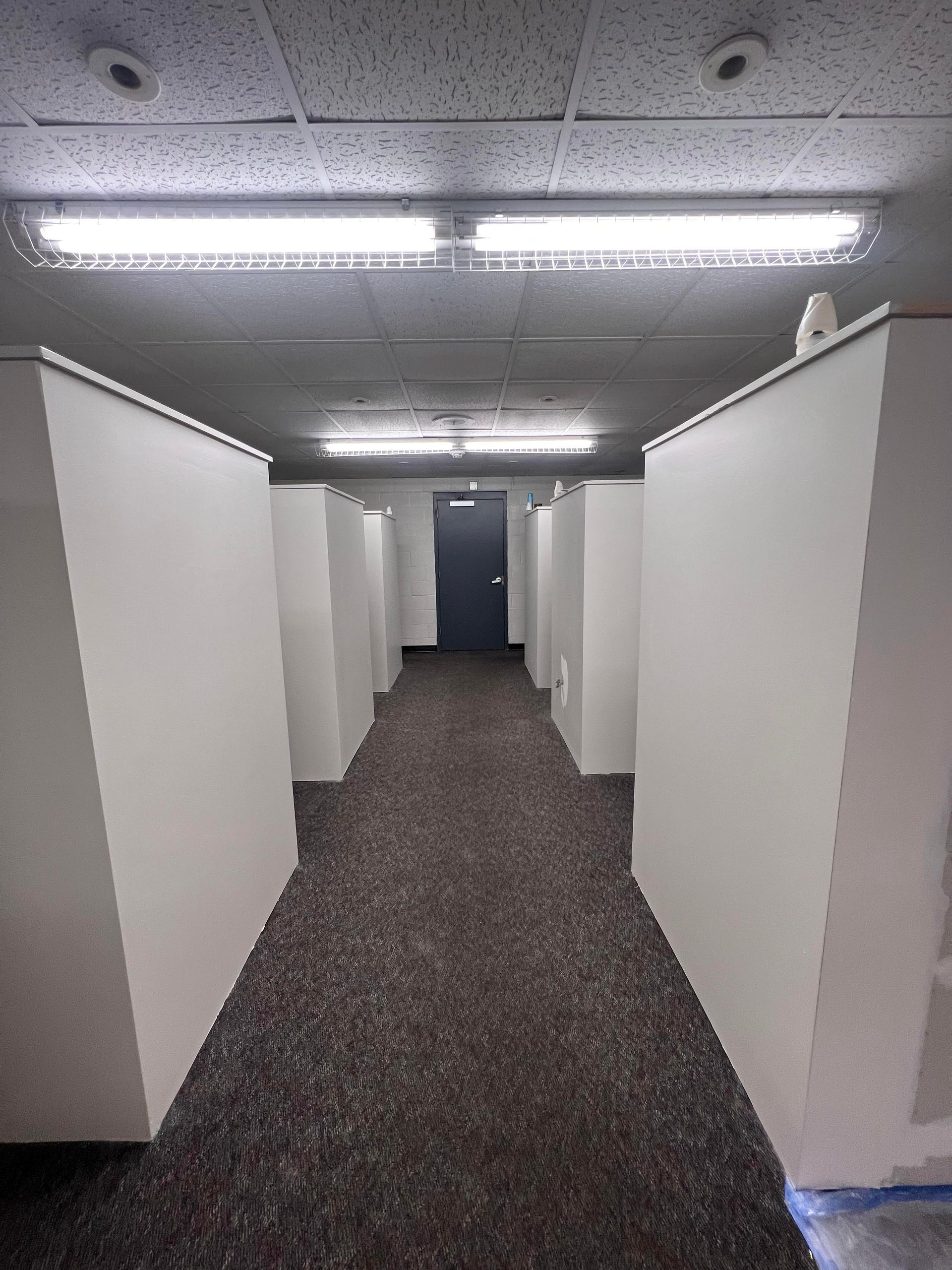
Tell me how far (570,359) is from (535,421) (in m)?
1.18

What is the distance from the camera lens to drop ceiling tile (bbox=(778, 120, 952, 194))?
4.06ft

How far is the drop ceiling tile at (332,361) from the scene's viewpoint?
7.79 ft

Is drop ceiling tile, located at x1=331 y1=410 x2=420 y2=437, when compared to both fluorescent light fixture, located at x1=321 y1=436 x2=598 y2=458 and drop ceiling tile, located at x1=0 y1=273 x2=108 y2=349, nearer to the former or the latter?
fluorescent light fixture, located at x1=321 y1=436 x2=598 y2=458

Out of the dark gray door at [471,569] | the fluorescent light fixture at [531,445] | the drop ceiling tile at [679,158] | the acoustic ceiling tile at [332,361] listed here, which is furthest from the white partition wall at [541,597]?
the drop ceiling tile at [679,158]

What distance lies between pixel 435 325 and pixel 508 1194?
2788mm

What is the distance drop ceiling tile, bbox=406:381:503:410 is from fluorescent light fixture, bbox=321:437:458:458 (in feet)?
2.91

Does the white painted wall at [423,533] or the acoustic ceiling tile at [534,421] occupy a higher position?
the acoustic ceiling tile at [534,421]

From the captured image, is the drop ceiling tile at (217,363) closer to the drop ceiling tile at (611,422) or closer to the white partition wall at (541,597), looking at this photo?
→ the drop ceiling tile at (611,422)

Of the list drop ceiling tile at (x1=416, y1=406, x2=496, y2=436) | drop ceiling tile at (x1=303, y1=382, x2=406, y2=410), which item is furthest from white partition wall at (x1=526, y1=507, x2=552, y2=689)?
drop ceiling tile at (x1=303, y1=382, x2=406, y2=410)

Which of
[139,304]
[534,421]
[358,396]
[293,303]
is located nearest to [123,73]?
[293,303]

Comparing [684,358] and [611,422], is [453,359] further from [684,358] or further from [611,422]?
[611,422]

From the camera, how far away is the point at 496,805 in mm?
2473

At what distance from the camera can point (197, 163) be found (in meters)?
1.33

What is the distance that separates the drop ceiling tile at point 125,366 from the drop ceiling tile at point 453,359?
1.36 metres
